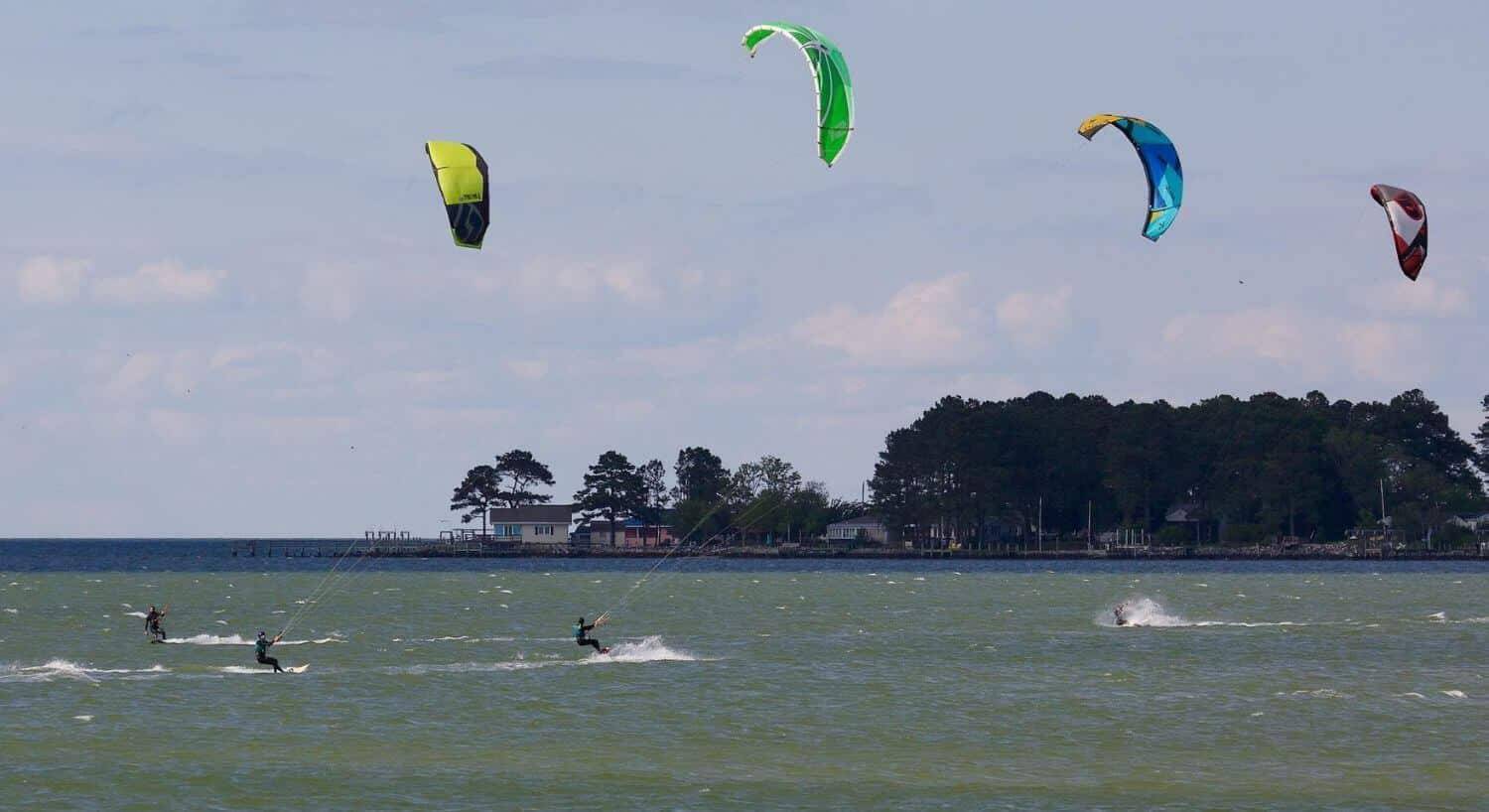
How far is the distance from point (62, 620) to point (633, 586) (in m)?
50.9

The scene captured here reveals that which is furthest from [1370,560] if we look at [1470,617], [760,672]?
[760,672]


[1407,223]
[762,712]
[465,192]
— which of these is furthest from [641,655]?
[1407,223]

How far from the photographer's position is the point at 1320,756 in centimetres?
3928

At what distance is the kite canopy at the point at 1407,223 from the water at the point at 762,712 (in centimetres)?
1080

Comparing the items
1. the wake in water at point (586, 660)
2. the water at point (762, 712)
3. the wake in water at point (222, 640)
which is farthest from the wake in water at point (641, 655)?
the wake in water at point (222, 640)

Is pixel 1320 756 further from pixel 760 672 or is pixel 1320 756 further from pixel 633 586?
pixel 633 586

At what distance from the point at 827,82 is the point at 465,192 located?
27.7 ft

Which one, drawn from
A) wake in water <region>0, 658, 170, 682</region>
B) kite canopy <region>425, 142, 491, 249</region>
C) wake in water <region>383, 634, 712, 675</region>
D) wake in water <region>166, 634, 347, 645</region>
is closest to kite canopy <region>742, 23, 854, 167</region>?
kite canopy <region>425, 142, 491, 249</region>

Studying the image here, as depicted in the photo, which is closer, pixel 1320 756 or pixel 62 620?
pixel 1320 756

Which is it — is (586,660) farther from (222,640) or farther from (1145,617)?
(1145,617)

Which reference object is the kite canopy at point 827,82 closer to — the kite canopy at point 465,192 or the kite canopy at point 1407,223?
the kite canopy at point 465,192

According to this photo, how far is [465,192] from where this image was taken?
147 ft

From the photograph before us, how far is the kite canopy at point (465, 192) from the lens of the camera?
4447 centimetres

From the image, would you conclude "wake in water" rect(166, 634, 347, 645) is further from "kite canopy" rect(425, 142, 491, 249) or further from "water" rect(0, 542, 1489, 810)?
"kite canopy" rect(425, 142, 491, 249)
